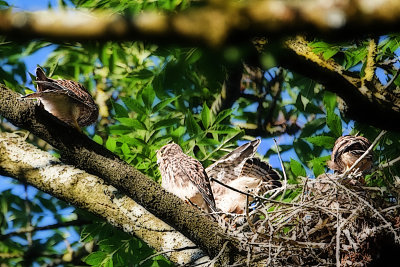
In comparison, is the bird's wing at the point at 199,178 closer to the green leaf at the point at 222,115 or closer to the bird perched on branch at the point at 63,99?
the green leaf at the point at 222,115

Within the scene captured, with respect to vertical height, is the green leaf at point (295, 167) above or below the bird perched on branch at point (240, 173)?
above

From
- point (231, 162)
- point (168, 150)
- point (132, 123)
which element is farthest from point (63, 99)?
point (231, 162)

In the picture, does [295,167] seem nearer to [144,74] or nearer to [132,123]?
[132,123]

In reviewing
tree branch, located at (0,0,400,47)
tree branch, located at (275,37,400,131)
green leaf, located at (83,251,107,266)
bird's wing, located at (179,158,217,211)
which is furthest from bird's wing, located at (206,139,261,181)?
Answer: tree branch, located at (0,0,400,47)

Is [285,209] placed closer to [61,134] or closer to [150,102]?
[61,134]

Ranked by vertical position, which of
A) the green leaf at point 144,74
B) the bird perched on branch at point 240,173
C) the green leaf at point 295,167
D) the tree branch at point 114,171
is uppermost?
the tree branch at point 114,171

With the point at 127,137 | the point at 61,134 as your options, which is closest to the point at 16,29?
the point at 61,134

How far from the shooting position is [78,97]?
3.97m

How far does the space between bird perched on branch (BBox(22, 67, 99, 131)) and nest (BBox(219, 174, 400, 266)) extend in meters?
1.28

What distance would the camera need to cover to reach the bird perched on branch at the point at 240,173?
5301mm

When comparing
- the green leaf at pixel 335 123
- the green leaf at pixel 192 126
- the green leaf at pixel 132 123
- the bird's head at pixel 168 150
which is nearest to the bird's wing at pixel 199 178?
the bird's head at pixel 168 150

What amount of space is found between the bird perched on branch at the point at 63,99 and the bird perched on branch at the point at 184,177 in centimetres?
107

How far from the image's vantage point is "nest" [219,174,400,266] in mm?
3221

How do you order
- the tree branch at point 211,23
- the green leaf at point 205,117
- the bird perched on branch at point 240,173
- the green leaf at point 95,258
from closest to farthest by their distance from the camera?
the tree branch at point 211,23, the green leaf at point 95,258, the green leaf at point 205,117, the bird perched on branch at point 240,173
